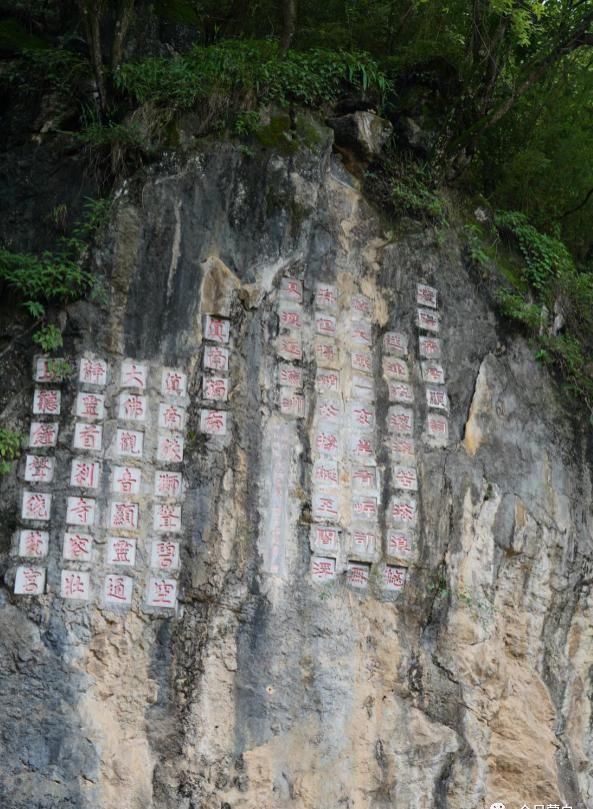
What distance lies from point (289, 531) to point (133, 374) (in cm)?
130

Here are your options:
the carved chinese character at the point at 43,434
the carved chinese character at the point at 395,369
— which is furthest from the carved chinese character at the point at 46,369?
the carved chinese character at the point at 395,369

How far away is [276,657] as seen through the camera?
20.9 feet

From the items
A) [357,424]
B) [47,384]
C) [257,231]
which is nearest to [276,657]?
[357,424]

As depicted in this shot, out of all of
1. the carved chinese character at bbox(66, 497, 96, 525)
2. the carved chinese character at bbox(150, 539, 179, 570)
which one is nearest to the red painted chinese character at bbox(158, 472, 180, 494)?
the carved chinese character at bbox(150, 539, 179, 570)

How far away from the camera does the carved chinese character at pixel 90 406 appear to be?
637 centimetres

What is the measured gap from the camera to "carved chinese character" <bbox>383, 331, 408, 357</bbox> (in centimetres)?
730

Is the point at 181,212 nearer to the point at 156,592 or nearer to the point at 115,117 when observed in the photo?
the point at 115,117

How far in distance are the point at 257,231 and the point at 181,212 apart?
49cm

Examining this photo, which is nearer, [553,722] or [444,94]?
[553,722]

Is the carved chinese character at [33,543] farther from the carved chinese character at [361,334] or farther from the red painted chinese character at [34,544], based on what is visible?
the carved chinese character at [361,334]

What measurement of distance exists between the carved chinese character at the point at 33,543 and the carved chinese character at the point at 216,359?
139 cm

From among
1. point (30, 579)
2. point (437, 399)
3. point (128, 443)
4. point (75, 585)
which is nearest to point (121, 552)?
point (75, 585)

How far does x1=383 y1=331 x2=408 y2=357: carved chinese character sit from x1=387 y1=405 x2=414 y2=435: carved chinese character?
386mm

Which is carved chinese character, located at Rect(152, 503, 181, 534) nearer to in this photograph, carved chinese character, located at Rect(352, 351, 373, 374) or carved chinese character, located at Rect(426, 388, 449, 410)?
carved chinese character, located at Rect(352, 351, 373, 374)
